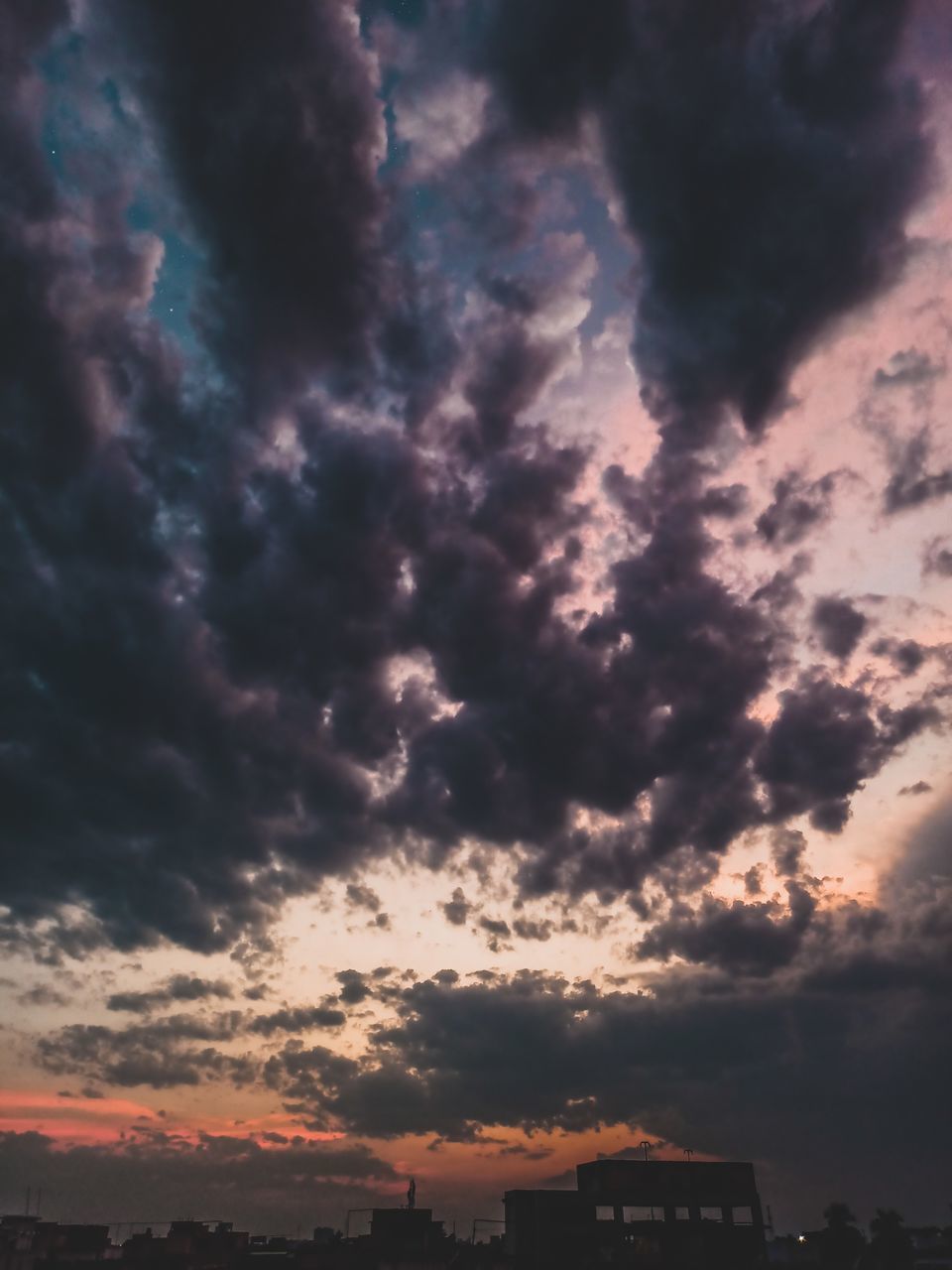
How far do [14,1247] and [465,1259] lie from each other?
145 ft

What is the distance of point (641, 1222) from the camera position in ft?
285

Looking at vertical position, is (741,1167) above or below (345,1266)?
above

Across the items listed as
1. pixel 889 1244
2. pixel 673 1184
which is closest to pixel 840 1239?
pixel 889 1244

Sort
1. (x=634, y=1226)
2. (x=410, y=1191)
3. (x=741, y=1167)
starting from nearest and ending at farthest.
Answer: (x=634, y=1226)
(x=741, y=1167)
(x=410, y=1191)

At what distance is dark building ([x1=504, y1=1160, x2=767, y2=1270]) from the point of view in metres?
83.8

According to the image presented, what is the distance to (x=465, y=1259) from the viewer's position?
269 ft

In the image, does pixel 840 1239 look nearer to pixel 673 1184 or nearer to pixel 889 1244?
pixel 889 1244

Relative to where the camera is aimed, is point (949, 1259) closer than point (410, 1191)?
Yes

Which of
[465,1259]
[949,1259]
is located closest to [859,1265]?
[949,1259]

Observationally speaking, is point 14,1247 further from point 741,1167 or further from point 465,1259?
point 741,1167

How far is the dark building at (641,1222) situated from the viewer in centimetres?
8381

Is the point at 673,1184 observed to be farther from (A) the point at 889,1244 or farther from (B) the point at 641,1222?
(A) the point at 889,1244

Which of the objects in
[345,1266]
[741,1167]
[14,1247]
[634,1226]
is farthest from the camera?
[741,1167]

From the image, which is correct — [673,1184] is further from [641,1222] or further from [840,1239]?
[840,1239]
